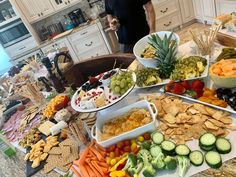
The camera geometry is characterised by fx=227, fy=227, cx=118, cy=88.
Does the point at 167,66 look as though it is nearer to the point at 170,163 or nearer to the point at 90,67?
the point at 170,163

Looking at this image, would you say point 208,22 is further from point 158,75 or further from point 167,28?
point 158,75

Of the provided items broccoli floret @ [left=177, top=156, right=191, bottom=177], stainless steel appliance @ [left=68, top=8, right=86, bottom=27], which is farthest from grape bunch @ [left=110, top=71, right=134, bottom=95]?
stainless steel appliance @ [left=68, top=8, right=86, bottom=27]

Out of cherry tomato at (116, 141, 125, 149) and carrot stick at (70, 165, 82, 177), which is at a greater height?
cherry tomato at (116, 141, 125, 149)

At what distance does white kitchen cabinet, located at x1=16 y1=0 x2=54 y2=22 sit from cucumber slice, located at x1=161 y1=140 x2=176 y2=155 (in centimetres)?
365

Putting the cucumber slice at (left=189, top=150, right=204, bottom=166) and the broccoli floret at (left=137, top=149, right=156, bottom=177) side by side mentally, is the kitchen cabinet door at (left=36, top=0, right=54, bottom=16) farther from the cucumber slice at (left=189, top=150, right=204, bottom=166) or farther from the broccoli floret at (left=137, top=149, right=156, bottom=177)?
the cucumber slice at (left=189, top=150, right=204, bottom=166)

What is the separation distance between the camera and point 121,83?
1237 mm

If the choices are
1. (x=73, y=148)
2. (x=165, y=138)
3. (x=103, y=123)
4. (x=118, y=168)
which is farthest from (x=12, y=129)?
(x=165, y=138)

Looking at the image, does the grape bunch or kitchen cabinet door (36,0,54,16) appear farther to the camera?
kitchen cabinet door (36,0,54,16)

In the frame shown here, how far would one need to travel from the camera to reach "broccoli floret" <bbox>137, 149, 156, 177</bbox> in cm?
86

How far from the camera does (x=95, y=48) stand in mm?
4074

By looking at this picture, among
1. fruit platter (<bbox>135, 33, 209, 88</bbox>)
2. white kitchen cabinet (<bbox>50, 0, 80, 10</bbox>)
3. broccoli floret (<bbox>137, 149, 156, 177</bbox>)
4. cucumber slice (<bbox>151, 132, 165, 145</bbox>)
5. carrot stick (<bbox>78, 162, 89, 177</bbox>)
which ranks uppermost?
white kitchen cabinet (<bbox>50, 0, 80, 10</bbox>)

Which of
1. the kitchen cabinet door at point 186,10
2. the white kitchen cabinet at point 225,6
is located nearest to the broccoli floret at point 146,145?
the white kitchen cabinet at point 225,6

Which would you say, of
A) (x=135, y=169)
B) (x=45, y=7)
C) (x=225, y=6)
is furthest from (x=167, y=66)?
(x=45, y=7)

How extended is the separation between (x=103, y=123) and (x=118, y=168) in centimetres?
28
